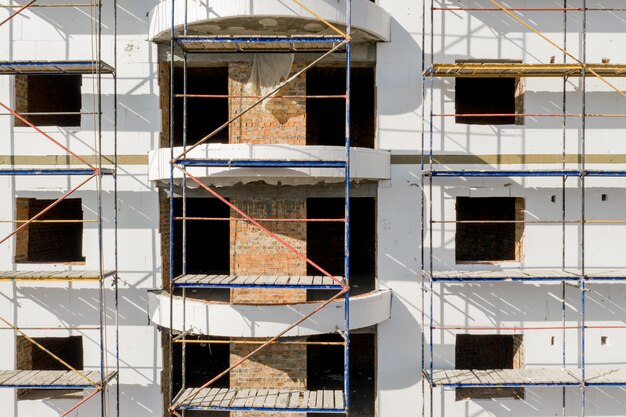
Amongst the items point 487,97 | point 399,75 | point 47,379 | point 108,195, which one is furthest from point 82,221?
point 487,97

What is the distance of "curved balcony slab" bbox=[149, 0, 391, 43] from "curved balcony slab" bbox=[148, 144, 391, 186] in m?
2.24

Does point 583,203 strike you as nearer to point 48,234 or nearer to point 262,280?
point 262,280

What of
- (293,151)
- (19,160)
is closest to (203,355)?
A: (19,160)

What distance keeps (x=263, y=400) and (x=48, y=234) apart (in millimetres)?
6507

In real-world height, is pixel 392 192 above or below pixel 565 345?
above

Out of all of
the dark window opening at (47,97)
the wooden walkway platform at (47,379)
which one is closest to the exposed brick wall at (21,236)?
the dark window opening at (47,97)

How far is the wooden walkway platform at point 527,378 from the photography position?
836cm

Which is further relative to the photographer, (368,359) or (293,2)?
(368,359)

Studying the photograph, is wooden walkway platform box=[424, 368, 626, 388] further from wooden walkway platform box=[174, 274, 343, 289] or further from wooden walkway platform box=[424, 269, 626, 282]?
wooden walkway platform box=[174, 274, 343, 289]

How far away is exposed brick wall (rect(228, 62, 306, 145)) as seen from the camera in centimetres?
877

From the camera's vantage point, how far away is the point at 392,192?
358 inches

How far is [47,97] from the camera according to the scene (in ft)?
35.3

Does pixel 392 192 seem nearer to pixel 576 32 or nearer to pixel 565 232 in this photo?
pixel 565 232

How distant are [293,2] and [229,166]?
2.98 meters
